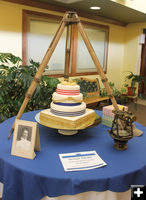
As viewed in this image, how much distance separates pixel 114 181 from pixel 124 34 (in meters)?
6.06

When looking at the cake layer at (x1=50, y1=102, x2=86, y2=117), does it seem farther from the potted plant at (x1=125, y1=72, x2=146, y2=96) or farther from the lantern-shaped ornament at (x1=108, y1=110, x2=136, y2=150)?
the potted plant at (x1=125, y1=72, x2=146, y2=96)

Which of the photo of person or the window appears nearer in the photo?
the photo of person

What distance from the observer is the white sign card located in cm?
116

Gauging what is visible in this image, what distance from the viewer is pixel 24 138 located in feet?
4.21

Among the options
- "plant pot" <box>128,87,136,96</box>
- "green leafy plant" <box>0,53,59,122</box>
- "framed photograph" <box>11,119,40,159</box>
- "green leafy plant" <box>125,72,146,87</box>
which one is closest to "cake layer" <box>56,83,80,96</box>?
"framed photograph" <box>11,119,40,159</box>

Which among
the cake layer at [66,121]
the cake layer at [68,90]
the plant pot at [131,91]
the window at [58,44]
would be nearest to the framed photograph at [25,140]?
the cake layer at [66,121]

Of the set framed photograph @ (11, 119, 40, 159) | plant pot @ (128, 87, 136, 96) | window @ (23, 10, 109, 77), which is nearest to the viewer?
framed photograph @ (11, 119, 40, 159)

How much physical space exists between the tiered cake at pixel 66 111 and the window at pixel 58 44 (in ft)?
5.64

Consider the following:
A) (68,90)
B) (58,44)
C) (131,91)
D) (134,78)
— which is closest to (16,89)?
(68,90)

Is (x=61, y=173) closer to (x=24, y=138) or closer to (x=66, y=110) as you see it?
(x=24, y=138)

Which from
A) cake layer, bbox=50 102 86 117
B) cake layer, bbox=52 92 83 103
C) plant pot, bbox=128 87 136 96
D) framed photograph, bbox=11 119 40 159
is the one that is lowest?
plant pot, bbox=128 87 136 96

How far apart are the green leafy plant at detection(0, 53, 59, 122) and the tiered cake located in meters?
1.25

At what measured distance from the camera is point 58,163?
1.19 m

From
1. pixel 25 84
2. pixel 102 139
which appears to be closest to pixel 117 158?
pixel 102 139
